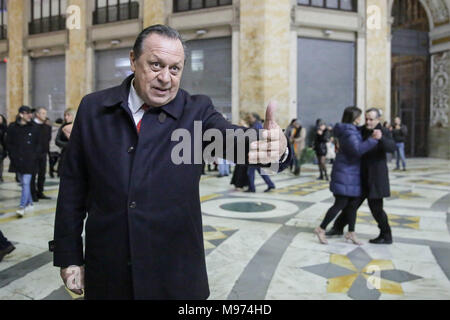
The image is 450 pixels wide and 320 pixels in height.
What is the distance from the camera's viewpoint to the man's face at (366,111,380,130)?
4.49 m

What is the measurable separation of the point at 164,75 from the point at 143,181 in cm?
42

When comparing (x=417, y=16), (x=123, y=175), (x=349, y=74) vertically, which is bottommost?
(x=123, y=175)

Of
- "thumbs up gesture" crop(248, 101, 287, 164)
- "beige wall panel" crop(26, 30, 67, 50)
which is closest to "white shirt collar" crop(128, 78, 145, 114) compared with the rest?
"thumbs up gesture" crop(248, 101, 287, 164)

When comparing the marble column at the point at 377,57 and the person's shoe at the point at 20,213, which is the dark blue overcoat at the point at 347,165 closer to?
the person's shoe at the point at 20,213

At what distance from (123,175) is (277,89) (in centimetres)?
1389

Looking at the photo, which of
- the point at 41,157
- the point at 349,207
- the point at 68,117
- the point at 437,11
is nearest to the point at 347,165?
the point at 349,207

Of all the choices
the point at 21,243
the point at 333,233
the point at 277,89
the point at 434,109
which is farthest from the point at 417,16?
the point at 21,243

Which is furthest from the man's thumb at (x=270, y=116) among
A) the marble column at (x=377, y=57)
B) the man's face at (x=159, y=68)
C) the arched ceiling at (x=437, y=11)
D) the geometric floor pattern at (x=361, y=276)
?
the arched ceiling at (x=437, y=11)

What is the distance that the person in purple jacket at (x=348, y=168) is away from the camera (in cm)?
459

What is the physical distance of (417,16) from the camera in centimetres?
1923

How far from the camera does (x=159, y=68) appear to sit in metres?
1.60

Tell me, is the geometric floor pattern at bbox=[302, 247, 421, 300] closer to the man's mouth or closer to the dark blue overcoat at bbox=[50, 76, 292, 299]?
the dark blue overcoat at bbox=[50, 76, 292, 299]

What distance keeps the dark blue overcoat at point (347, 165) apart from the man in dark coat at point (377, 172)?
9cm
